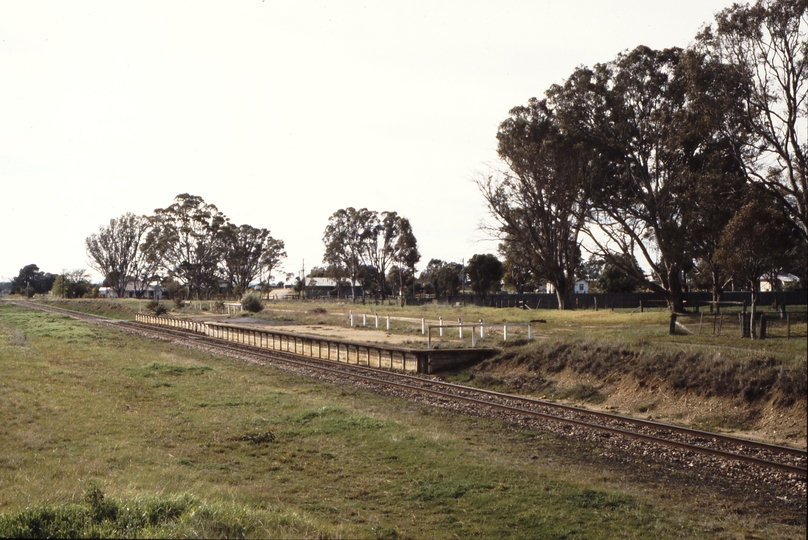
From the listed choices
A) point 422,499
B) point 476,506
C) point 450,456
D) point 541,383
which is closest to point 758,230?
point 476,506

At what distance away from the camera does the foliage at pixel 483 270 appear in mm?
75375

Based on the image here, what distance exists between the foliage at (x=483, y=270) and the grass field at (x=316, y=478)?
2377 inches

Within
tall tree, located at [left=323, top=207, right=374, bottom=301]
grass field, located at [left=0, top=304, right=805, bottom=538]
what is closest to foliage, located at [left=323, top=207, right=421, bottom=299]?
tall tree, located at [left=323, top=207, right=374, bottom=301]

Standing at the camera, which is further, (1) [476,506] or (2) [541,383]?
(2) [541,383]

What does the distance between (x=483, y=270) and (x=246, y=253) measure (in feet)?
135

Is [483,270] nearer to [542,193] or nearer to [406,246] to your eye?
[406,246]

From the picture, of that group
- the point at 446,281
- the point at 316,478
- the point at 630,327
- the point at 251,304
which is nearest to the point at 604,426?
the point at 316,478

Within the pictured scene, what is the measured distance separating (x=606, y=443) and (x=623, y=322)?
2075 cm

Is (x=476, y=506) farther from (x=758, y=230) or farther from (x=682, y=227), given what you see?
(x=682, y=227)

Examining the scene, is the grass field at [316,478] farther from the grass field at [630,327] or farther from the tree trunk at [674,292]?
the tree trunk at [674,292]

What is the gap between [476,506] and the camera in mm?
8023

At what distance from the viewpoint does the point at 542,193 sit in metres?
42.7

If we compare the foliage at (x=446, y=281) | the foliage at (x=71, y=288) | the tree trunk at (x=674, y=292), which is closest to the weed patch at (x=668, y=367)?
the tree trunk at (x=674, y=292)

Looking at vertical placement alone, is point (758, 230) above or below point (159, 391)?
above
